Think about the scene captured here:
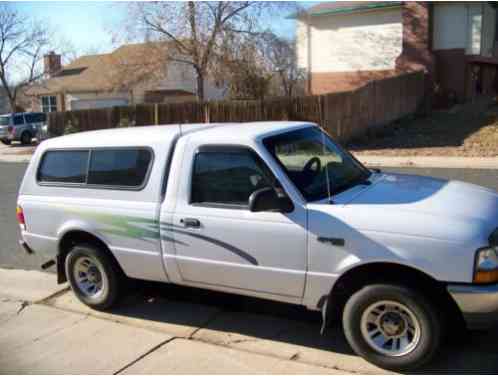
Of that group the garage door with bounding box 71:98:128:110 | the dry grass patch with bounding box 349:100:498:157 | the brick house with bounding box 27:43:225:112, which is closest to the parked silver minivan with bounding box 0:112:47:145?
the brick house with bounding box 27:43:225:112

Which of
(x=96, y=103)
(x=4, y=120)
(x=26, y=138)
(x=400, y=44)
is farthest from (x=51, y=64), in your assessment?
(x=400, y=44)

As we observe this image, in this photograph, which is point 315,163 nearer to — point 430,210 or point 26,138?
point 430,210

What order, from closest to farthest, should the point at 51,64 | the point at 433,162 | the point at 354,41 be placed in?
1. the point at 433,162
2. the point at 354,41
3. the point at 51,64

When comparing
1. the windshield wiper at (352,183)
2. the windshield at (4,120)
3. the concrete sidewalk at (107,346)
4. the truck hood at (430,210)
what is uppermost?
the windshield at (4,120)

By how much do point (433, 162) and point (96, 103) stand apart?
29.4 meters

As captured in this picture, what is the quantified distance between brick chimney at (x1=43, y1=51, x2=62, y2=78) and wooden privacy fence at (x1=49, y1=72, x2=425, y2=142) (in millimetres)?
20111

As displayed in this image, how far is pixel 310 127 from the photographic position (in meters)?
5.01

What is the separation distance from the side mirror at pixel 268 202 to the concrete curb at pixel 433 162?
1095 cm

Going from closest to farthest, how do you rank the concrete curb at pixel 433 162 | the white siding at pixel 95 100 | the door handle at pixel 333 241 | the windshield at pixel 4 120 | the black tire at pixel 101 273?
the door handle at pixel 333 241, the black tire at pixel 101 273, the concrete curb at pixel 433 162, the windshield at pixel 4 120, the white siding at pixel 95 100

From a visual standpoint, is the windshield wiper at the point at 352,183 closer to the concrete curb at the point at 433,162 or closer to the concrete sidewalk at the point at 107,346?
the concrete sidewalk at the point at 107,346

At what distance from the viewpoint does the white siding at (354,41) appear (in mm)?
27500

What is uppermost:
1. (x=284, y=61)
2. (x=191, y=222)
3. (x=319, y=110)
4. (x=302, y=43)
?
(x=302, y=43)

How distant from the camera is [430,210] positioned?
12.4ft

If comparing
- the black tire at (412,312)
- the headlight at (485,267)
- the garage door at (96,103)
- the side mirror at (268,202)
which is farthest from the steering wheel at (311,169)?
the garage door at (96,103)
